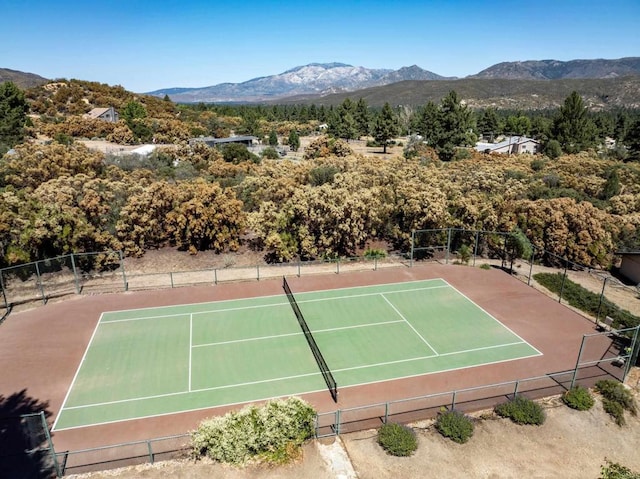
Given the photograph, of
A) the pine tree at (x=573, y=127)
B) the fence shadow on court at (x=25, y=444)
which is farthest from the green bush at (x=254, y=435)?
the pine tree at (x=573, y=127)

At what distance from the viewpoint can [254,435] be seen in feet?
40.0

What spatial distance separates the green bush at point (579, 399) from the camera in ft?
48.1

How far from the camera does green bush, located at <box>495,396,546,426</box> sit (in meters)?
13.9

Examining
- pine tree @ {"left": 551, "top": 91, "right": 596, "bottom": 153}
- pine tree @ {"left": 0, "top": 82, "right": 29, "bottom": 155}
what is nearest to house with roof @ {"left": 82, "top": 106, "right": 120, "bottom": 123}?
pine tree @ {"left": 0, "top": 82, "right": 29, "bottom": 155}

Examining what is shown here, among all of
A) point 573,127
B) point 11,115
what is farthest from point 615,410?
point 11,115

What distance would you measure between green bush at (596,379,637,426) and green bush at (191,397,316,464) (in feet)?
33.3

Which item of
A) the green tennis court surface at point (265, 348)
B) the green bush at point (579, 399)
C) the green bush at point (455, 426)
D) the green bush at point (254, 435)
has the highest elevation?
the green bush at point (254, 435)

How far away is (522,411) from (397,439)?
4427mm

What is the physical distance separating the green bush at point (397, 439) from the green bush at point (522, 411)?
3.32 m

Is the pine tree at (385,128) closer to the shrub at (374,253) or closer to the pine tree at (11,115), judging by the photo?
the shrub at (374,253)

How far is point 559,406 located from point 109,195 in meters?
26.1

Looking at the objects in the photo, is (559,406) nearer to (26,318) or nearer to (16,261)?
(26,318)

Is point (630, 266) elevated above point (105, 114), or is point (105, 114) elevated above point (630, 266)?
point (105, 114)

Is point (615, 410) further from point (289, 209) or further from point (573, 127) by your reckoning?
point (573, 127)
